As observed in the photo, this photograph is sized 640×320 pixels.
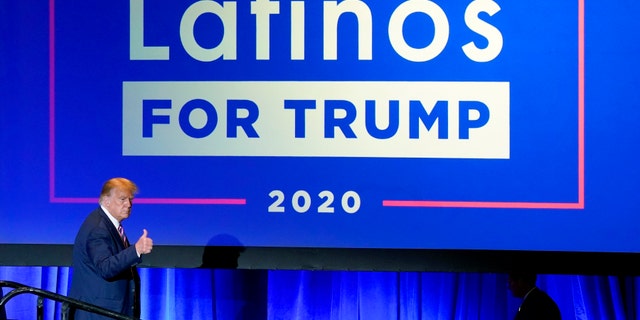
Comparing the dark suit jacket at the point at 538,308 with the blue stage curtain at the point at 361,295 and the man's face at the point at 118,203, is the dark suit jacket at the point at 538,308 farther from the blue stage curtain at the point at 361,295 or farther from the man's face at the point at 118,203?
the man's face at the point at 118,203

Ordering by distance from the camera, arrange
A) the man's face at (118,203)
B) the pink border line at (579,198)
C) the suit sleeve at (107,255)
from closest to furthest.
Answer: the suit sleeve at (107,255)
the man's face at (118,203)
the pink border line at (579,198)

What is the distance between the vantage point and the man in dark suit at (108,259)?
14.5 ft

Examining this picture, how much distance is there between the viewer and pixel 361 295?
6199 mm

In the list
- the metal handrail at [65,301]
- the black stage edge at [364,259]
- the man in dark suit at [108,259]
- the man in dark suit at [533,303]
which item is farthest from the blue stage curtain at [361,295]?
the metal handrail at [65,301]

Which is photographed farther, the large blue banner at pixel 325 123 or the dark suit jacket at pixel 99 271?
the large blue banner at pixel 325 123

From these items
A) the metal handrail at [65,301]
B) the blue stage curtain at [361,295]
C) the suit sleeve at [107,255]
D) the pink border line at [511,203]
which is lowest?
the blue stage curtain at [361,295]

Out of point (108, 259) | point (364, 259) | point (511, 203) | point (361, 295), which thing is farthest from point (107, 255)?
point (361, 295)

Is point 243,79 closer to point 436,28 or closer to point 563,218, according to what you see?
point 436,28

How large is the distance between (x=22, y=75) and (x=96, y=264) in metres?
1.40

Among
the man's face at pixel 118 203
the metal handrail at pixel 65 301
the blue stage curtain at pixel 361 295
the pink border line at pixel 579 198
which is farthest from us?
the blue stage curtain at pixel 361 295

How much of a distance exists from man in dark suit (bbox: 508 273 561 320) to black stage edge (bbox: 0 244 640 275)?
380 mm

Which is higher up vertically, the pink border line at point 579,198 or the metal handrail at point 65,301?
the pink border line at point 579,198

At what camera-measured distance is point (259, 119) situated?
17.4 feet

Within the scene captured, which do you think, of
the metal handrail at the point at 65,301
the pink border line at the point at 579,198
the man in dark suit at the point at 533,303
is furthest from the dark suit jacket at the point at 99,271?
the man in dark suit at the point at 533,303
